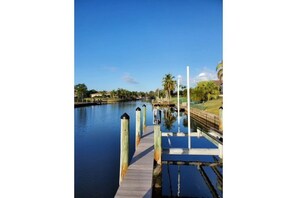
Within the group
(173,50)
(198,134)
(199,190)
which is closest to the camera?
(199,190)

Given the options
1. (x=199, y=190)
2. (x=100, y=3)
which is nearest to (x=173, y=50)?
(x=100, y=3)

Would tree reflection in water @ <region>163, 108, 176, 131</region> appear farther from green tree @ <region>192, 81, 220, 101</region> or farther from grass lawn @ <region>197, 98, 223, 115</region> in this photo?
green tree @ <region>192, 81, 220, 101</region>

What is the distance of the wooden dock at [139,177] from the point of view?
188 centimetres

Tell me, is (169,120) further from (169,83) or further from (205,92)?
(169,83)

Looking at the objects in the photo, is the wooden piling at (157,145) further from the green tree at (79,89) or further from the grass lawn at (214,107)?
the grass lawn at (214,107)

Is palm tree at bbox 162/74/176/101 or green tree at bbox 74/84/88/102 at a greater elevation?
palm tree at bbox 162/74/176/101

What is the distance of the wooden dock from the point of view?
188cm

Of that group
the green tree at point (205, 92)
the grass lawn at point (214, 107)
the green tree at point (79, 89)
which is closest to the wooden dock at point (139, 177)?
the green tree at point (79, 89)

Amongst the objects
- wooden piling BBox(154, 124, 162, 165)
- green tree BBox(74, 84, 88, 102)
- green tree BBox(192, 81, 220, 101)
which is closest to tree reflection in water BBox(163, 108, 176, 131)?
green tree BBox(192, 81, 220, 101)

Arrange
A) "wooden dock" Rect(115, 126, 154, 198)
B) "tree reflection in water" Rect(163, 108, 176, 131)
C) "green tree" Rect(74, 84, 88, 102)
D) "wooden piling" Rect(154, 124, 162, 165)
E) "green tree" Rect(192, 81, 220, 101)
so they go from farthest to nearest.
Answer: "green tree" Rect(192, 81, 220, 101), "tree reflection in water" Rect(163, 108, 176, 131), "green tree" Rect(74, 84, 88, 102), "wooden piling" Rect(154, 124, 162, 165), "wooden dock" Rect(115, 126, 154, 198)
